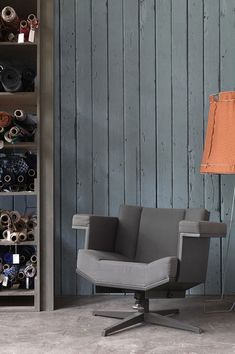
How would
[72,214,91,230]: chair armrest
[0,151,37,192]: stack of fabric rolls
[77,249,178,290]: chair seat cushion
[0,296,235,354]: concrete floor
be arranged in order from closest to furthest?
[0,296,235,354]: concrete floor → [77,249,178,290]: chair seat cushion → [72,214,91,230]: chair armrest → [0,151,37,192]: stack of fabric rolls

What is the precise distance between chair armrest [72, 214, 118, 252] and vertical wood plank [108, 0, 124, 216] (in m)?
0.66

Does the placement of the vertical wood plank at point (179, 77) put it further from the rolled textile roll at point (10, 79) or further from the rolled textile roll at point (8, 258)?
the rolled textile roll at point (8, 258)

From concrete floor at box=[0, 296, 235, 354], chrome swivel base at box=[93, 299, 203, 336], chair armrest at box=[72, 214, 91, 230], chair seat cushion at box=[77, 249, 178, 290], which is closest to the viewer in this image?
concrete floor at box=[0, 296, 235, 354]

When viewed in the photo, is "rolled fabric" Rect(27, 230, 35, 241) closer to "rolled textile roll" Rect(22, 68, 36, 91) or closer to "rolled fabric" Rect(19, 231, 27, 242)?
"rolled fabric" Rect(19, 231, 27, 242)

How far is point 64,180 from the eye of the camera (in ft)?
14.1

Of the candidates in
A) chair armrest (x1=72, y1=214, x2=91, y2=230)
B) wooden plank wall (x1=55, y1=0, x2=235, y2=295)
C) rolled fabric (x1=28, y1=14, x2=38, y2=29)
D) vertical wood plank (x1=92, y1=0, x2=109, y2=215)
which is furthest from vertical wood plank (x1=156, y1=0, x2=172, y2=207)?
rolled fabric (x1=28, y1=14, x2=38, y2=29)

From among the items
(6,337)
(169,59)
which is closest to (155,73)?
(169,59)

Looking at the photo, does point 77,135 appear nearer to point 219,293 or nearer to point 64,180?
point 64,180

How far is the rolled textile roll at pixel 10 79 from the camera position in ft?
11.8

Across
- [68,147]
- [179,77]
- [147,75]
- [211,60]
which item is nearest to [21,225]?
[68,147]

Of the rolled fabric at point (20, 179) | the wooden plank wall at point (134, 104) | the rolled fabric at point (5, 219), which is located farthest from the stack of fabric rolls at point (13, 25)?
the rolled fabric at point (5, 219)

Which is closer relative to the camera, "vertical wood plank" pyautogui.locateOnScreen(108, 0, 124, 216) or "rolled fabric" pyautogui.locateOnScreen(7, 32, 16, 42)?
"rolled fabric" pyautogui.locateOnScreen(7, 32, 16, 42)

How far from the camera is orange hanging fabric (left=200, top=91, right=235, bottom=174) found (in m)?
3.53

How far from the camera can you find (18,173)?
374 centimetres
